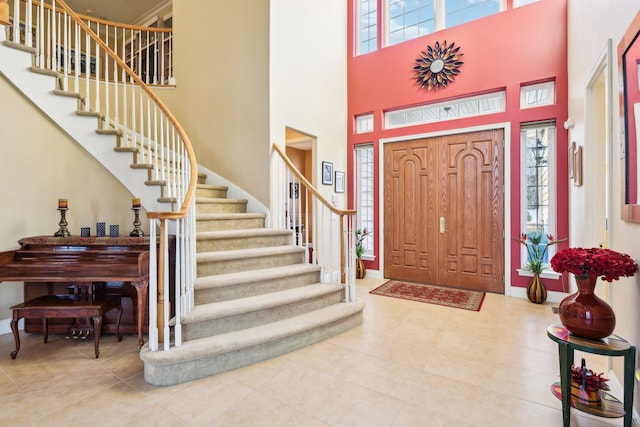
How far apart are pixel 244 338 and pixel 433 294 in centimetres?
283

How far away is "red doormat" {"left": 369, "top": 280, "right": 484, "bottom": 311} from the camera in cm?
379

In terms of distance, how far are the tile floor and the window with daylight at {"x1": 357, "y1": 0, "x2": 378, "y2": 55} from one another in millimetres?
4646

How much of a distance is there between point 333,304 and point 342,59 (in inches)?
164

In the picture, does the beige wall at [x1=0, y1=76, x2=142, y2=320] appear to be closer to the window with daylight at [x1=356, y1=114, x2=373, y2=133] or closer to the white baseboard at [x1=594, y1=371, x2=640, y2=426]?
the window with daylight at [x1=356, y1=114, x2=373, y2=133]

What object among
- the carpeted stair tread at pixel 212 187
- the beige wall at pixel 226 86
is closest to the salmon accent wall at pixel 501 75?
the beige wall at pixel 226 86

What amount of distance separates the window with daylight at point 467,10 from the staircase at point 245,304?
3988 mm

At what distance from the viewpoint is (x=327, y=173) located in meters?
4.87

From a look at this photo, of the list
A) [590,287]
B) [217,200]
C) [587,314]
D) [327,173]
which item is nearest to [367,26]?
[327,173]

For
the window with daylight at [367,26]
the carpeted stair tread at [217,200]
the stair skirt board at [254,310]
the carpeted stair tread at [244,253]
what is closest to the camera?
the stair skirt board at [254,310]

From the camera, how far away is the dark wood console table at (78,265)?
250cm

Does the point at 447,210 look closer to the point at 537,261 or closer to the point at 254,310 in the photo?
the point at 537,261

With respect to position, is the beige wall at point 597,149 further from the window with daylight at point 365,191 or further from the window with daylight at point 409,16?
the window with daylight at point 365,191

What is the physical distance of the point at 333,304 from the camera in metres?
3.14

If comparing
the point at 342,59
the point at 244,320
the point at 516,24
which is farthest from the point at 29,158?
the point at 516,24
